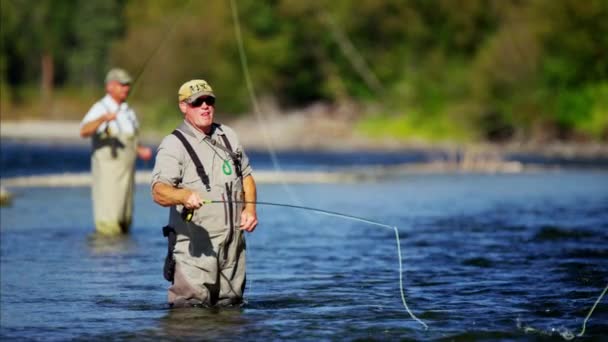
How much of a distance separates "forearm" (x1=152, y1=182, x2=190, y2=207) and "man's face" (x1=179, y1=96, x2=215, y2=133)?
49 cm

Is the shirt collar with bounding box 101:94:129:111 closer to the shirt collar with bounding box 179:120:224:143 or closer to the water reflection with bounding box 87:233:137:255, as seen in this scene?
the water reflection with bounding box 87:233:137:255

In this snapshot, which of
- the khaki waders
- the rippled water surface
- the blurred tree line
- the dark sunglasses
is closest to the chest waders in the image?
the dark sunglasses

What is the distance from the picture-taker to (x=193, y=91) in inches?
332

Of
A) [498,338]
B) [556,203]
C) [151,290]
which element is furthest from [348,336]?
[556,203]

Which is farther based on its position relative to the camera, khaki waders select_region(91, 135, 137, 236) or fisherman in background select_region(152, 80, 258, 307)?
khaki waders select_region(91, 135, 137, 236)

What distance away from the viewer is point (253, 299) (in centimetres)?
1024

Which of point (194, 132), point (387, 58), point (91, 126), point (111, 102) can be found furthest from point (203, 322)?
point (387, 58)

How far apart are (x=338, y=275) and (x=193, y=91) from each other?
395cm

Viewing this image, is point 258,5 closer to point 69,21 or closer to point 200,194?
point 69,21

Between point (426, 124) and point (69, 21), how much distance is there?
1763 inches

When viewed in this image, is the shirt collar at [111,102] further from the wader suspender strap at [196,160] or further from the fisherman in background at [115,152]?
the wader suspender strap at [196,160]

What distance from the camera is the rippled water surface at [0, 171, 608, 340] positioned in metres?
8.82

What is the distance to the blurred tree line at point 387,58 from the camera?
58.4m

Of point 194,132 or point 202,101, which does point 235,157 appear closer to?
point 194,132
